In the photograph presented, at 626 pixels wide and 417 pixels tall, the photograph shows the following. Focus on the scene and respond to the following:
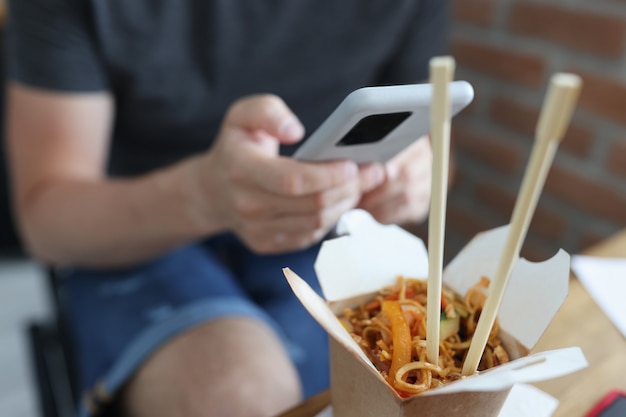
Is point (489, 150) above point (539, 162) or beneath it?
beneath

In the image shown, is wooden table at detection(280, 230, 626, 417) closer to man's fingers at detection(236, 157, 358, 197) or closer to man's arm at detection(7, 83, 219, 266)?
man's fingers at detection(236, 157, 358, 197)

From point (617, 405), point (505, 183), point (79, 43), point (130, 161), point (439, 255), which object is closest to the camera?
point (439, 255)

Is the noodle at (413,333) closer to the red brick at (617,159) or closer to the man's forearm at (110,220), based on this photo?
the man's forearm at (110,220)

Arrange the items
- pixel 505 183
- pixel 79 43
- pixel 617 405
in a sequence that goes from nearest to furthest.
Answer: pixel 617 405 < pixel 79 43 < pixel 505 183

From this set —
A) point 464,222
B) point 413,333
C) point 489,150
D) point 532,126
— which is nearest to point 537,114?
point 532,126

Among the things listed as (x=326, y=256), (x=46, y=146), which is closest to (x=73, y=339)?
(x=46, y=146)

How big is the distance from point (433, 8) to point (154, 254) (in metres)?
0.50

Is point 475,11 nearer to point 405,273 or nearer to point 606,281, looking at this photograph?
point 606,281

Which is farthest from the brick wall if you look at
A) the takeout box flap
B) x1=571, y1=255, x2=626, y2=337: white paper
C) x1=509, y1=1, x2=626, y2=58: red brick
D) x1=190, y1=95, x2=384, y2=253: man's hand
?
the takeout box flap

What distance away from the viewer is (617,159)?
0.95 m

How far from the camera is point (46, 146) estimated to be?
2.27ft

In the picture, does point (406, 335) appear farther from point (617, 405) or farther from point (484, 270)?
point (617, 405)

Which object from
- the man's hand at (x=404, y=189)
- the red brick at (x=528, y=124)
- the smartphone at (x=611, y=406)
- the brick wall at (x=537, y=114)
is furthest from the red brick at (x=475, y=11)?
the smartphone at (x=611, y=406)

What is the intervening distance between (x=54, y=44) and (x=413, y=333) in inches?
21.7
